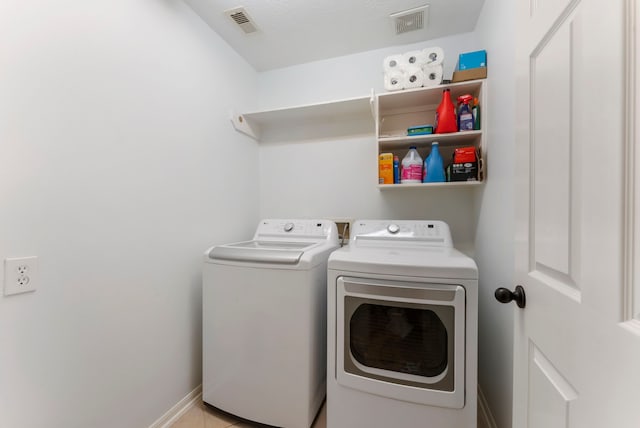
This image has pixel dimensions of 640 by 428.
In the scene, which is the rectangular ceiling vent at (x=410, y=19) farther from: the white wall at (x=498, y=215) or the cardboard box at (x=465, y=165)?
the cardboard box at (x=465, y=165)

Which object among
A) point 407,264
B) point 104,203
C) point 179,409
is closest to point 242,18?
point 104,203

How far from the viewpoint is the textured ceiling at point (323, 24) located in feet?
5.29

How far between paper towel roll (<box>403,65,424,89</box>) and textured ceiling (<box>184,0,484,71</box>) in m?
0.36

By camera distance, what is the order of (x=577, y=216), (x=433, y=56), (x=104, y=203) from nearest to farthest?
(x=577, y=216), (x=104, y=203), (x=433, y=56)

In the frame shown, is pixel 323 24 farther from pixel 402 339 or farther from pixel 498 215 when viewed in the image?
pixel 402 339

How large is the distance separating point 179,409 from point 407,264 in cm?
156

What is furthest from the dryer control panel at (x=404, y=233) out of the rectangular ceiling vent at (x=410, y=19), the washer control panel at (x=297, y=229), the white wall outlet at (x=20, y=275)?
the white wall outlet at (x=20, y=275)

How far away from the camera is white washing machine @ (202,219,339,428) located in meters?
1.35

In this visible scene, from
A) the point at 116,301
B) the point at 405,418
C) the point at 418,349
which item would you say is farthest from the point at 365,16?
the point at 405,418

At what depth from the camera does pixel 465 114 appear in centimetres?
162

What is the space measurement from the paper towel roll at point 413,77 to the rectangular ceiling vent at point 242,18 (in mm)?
1091

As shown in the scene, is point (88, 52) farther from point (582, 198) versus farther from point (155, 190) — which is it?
point (582, 198)

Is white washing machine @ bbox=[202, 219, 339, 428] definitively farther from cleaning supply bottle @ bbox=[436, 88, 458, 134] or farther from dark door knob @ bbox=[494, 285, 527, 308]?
cleaning supply bottle @ bbox=[436, 88, 458, 134]

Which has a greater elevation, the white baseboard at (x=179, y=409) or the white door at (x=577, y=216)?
the white door at (x=577, y=216)
